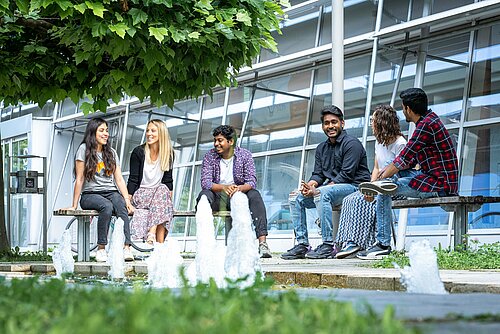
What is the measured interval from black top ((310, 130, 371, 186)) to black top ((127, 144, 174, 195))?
180 cm

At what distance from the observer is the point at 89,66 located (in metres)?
7.81

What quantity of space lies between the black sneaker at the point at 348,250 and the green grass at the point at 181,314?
5.48m

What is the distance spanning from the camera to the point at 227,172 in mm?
9336

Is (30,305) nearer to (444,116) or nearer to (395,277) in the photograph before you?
(395,277)

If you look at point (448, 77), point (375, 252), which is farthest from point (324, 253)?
point (448, 77)

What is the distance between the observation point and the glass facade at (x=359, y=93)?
460 inches

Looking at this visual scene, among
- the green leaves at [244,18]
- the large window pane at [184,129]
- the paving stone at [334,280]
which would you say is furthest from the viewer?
the large window pane at [184,129]

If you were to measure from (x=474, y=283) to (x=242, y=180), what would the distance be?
18.1 feet

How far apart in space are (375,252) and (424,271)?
157 inches

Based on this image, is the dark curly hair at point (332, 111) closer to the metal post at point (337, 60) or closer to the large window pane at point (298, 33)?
the metal post at point (337, 60)

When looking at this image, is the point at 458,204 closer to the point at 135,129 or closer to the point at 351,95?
the point at 351,95

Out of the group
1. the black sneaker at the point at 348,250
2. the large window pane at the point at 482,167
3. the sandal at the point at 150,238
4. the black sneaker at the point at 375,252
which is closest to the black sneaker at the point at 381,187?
the black sneaker at the point at 375,252

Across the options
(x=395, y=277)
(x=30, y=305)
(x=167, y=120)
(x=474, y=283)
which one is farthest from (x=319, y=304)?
(x=167, y=120)

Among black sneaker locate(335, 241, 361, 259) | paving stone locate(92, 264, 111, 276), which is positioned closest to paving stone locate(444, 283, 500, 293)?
black sneaker locate(335, 241, 361, 259)
